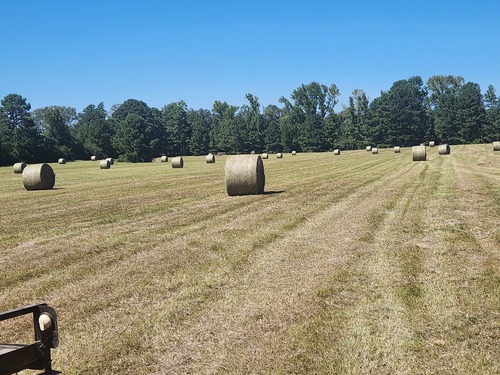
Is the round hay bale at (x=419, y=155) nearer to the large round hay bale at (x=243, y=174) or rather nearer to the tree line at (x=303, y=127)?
the large round hay bale at (x=243, y=174)

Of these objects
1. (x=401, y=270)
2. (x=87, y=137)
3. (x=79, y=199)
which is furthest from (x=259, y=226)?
(x=87, y=137)

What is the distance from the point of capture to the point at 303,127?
128125mm

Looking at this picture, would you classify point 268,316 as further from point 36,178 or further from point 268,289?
point 36,178

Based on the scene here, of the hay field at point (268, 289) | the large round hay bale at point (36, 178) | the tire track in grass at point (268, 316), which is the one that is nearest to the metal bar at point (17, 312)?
the hay field at point (268, 289)

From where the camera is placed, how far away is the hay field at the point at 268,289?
5.04 metres

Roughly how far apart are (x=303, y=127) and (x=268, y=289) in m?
123

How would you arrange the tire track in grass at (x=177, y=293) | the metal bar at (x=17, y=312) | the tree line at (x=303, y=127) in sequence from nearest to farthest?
the metal bar at (x=17, y=312) → the tire track in grass at (x=177, y=293) → the tree line at (x=303, y=127)

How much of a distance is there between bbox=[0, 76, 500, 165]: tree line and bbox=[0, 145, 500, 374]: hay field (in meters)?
87.6

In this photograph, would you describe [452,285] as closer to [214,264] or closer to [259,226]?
[214,264]

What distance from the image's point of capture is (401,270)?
7883 millimetres

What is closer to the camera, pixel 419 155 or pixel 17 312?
pixel 17 312

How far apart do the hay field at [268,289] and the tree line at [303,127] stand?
87585mm

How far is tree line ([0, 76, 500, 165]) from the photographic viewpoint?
10531 cm

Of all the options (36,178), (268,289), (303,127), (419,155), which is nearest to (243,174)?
(268,289)
